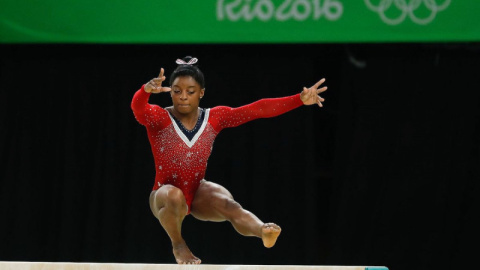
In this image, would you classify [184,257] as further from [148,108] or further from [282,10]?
[282,10]

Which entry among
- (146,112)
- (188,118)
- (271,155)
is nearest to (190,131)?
(188,118)

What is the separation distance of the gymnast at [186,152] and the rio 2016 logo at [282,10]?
134 cm

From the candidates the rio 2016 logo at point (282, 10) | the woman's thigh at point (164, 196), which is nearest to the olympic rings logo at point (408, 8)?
the rio 2016 logo at point (282, 10)

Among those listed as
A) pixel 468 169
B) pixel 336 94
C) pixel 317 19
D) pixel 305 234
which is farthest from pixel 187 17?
pixel 468 169

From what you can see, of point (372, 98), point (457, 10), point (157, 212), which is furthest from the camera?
point (372, 98)

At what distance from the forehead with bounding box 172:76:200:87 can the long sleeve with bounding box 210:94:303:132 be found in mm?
187

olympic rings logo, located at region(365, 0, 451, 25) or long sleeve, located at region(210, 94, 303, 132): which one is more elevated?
olympic rings logo, located at region(365, 0, 451, 25)

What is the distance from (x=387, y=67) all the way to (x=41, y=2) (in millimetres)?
2153

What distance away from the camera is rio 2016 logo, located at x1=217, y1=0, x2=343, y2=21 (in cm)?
466

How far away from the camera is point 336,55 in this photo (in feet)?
16.7

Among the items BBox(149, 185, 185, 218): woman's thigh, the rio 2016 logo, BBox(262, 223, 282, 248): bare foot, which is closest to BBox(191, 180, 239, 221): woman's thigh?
BBox(149, 185, 185, 218): woman's thigh

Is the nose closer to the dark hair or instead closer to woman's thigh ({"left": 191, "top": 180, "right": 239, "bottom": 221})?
the dark hair

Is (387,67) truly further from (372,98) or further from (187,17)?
(187,17)

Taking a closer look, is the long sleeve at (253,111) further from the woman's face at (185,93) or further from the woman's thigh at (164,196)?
the woman's thigh at (164,196)
